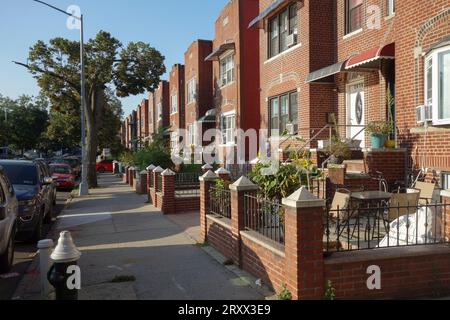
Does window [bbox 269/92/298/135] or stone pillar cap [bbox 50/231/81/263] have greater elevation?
window [bbox 269/92/298/135]

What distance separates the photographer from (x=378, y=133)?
10453mm

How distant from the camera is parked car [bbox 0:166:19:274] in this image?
681 centimetres

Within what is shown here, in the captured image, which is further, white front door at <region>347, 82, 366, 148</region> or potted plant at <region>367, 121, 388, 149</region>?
white front door at <region>347, 82, 366, 148</region>

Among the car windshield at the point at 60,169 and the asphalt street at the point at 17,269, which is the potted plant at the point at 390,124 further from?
the car windshield at the point at 60,169

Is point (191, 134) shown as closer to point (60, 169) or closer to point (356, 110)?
point (60, 169)

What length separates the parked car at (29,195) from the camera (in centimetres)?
934

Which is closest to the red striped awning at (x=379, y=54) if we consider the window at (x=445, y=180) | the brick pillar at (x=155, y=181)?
the window at (x=445, y=180)

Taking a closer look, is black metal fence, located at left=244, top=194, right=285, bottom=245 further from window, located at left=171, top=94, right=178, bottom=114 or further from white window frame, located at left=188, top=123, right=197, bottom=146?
window, located at left=171, top=94, right=178, bottom=114

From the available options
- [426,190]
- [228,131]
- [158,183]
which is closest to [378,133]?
[426,190]

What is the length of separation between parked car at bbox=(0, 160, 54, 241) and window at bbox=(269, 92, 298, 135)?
8.05 meters

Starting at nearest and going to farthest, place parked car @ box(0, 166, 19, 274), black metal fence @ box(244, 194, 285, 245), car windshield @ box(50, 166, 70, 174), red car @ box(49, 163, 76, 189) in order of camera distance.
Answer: black metal fence @ box(244, 194, 285, 245)
parked car @ box(0, 166, 19, 274)
red car @ box(49, 163, 76, 189)
car windshield @ box(50, 166, 70, 174)

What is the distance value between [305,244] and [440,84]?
4.94 meters

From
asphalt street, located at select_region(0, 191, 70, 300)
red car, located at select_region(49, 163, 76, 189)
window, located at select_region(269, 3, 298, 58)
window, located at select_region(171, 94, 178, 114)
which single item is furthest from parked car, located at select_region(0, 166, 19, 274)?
window, located at select_region(171, 94, 178, 114)

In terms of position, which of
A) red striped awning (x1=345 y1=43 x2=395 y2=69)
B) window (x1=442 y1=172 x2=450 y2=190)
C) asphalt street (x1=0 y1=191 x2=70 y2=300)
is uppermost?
red striped awning (x1=345 y1=43 x2=395 y2=69)
